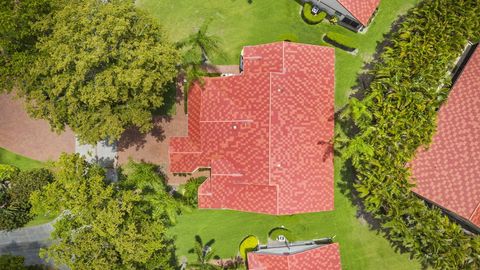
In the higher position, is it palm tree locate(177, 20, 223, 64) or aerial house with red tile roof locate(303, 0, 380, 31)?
aerial house with red tile roof locate(303, 0, 380, 31)

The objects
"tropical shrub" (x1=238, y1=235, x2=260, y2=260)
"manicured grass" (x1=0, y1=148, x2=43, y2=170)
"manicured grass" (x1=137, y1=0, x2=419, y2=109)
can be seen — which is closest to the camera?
"tropical shrub" (x1=238, y1=235, x2=260, y2=260)

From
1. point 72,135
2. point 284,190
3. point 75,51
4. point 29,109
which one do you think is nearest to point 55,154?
point 72,135

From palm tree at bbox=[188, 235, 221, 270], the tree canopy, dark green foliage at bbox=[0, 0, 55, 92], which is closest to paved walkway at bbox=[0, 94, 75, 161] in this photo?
the tree canopy

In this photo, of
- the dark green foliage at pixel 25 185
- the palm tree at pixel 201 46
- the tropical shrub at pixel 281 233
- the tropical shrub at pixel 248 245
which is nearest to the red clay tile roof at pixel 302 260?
the tropical shrub at pixel 248 245

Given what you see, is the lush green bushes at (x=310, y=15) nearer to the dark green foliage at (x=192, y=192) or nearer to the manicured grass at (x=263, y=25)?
the manicured grass at (x=263, y=25)

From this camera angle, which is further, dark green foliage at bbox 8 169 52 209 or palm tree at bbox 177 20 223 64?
palm tree at bbox 177 20 223 64

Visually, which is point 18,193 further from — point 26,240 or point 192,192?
point 192,192

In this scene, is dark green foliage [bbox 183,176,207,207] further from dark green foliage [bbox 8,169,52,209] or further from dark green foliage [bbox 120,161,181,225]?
dark green foliage [bbox 8,169,52,209]
